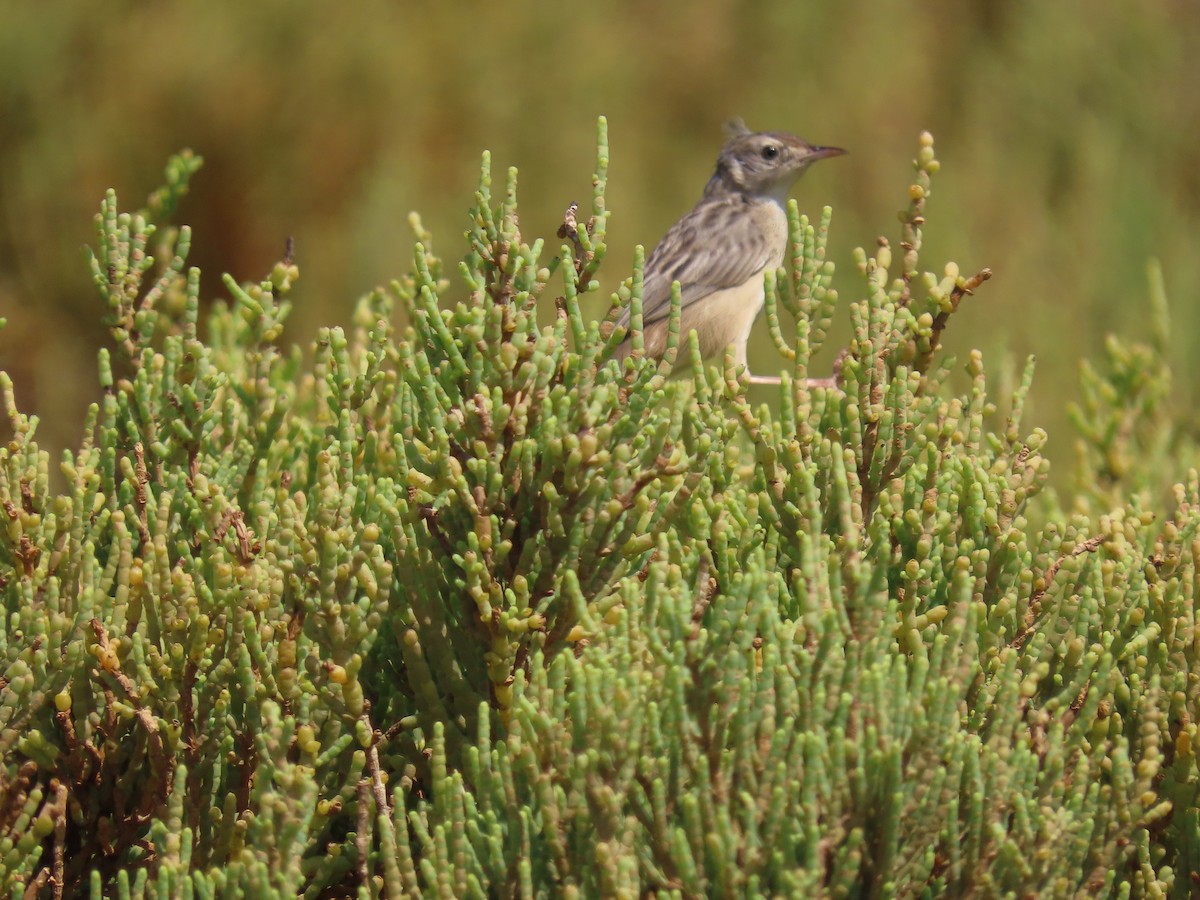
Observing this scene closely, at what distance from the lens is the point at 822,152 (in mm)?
5758

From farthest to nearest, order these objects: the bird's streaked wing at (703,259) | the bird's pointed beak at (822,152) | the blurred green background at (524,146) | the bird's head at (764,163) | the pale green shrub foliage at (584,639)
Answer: the blurred green background at (524,146)
the bird's head at (764,163)
the bird's pointed beak at (822,152)
the bird's streaked wing at (703,259)
the pale green shrub foliage at (584,639)

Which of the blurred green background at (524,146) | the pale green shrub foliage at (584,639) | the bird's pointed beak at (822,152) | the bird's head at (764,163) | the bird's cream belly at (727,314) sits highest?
the blurred green background at (524,146)

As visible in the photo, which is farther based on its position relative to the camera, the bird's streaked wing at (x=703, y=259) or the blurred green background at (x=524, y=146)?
the blurred green background at (x=524, y=146)

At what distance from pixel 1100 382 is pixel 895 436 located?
209cm

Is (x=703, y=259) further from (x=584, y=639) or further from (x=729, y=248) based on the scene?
(x=584, y=639)

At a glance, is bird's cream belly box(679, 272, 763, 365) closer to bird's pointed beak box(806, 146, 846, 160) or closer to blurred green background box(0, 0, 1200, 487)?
bird's pointed beak box(806, 146, 846, 160)

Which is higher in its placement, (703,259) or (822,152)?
(822,152)

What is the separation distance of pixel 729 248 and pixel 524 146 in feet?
16.9

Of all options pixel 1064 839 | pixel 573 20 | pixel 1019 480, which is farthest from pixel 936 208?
pixel 1064 839

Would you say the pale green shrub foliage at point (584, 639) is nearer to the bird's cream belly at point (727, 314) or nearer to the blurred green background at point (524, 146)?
the bird's cream belly at point (727, 314)

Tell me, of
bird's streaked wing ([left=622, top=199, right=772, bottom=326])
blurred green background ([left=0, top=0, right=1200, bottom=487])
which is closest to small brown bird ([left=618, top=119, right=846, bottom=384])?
bird's streaked wing ([left=622, top=199, right=772, bottom=326])

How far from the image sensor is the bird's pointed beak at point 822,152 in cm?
556

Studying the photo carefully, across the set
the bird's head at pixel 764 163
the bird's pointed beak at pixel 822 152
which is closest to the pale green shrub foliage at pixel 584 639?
the bird's pointed beak at pixel 822 152

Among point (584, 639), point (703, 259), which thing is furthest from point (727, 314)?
point (584, 639)
